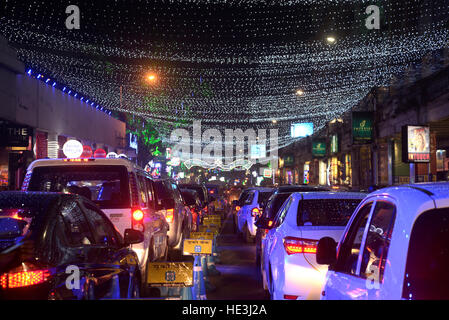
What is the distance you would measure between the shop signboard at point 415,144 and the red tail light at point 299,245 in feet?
47.8

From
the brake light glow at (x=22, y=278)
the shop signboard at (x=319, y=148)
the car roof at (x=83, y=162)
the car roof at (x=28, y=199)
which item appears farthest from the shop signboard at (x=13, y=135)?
the shop signboard at (x=319, y=148)

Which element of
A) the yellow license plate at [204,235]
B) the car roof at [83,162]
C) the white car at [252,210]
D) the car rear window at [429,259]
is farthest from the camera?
the white car at [252,210]

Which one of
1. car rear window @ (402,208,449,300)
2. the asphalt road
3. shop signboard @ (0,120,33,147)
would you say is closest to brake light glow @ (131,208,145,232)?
the asphalt road

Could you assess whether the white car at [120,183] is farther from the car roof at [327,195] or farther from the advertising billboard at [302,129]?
the advertising billboard at [302,129]

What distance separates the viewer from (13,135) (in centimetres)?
2288

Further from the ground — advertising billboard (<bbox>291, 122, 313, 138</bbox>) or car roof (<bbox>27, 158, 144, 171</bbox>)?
advertising billboard (<bbox>291, 122, 313, 138</bbox>)

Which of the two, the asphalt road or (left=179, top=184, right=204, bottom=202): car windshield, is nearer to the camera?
the asphalt road

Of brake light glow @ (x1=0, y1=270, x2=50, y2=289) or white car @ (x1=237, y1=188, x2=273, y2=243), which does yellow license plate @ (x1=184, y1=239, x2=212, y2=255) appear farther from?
white car @ (x1=237, y1=188, x2=273, y2=243)

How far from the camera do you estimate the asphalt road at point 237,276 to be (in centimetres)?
882

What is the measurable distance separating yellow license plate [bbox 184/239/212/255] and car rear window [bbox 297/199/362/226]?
157cm

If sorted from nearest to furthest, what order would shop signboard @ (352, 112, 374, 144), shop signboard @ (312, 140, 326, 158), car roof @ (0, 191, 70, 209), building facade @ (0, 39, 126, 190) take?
1. car roof @ (0, 191, 70, 209)
2. building facade @ (0, 39, 126, 190)
3. shop signboard @ (352, 112, 374, 144)
4. shop signboard @ (312, 140, 326, 158)

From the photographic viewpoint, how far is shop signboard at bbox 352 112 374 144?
87.9ft
